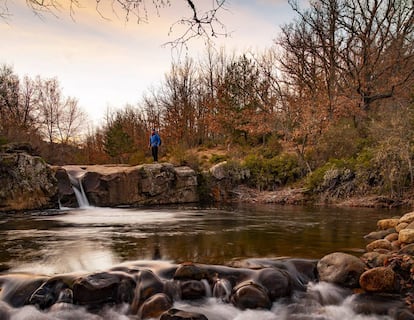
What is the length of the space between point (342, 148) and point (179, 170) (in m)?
7.79

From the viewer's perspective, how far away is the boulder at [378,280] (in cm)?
507

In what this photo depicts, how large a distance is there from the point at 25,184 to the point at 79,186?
9.25 feet

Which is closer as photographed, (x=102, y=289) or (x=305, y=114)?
(x=102, y=289)

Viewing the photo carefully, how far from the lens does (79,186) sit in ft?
54.6

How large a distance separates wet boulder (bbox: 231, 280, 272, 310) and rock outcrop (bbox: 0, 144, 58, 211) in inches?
449

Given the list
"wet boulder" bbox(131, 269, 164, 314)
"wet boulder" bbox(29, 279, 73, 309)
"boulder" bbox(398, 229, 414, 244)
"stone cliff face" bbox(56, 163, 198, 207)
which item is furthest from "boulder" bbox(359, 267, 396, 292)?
"stone cliff face" bbox(56, 163, 198, 207)

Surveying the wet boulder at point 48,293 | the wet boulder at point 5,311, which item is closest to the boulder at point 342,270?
the wet boulder at point 48,293

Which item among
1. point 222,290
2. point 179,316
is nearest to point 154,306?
point 179,316

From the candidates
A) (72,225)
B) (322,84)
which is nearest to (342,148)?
(322,84)

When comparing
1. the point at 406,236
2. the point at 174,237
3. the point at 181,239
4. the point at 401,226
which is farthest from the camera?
the point at 174,237

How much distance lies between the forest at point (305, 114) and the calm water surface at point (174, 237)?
335cm

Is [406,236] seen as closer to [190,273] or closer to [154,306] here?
[190,273]

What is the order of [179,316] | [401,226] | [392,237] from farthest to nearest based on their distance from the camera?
[401,226] < [392,237] < [179,316]

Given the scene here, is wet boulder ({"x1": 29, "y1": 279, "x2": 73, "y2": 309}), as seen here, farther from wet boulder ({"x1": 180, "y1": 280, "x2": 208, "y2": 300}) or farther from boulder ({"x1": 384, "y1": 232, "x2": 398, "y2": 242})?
boulder ({"x1": 384, "y1": 232, "x2": 398, "y2": 242})
